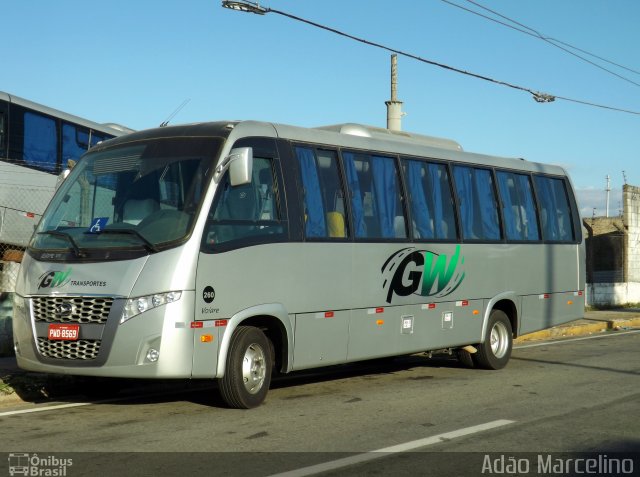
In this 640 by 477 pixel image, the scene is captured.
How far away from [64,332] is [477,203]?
A: 6.95 m

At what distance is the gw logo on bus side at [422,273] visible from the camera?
459 inches

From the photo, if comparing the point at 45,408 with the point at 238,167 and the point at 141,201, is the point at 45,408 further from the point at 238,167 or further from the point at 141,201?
the point at 238,167

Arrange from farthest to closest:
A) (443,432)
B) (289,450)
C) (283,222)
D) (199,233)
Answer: (283,222)
(199,233)
(443,432)
(289,450)

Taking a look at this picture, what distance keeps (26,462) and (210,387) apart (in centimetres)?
442

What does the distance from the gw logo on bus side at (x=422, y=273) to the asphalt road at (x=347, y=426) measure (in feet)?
4.05

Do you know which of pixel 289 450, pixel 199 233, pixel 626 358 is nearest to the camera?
pixel 289 450

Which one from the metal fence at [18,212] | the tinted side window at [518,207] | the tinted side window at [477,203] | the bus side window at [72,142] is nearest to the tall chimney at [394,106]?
A: the bus side window at [72,142]

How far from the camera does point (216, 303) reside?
9.10m

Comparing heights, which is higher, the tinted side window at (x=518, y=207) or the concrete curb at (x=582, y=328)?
the tinted side window at (x=518, y=207)

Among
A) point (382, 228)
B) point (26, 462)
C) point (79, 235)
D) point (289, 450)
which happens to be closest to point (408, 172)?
point (382, 228)

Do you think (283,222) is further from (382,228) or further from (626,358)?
(626,358)

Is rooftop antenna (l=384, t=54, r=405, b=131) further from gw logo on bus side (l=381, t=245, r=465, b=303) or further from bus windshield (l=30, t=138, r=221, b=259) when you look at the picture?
bus windshield (l=30, t=138, r=221, b=259)
